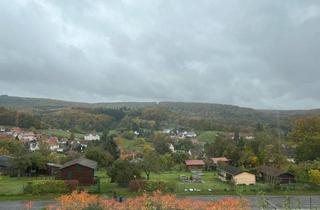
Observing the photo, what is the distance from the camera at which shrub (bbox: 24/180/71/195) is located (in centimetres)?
3469

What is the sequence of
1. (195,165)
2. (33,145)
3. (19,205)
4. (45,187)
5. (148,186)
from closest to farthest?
(19,205) → (45,187) → (148,186) → (195,165) → (33,145)

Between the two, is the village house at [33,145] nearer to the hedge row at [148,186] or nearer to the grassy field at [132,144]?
the grassy field at [132,144]

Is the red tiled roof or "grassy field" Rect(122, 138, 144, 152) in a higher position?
"grassy field" Rect(122, 138, 144, 152)

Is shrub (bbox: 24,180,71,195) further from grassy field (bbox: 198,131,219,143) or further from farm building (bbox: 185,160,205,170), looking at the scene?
grassy field (bbox: 198,131,219,143)

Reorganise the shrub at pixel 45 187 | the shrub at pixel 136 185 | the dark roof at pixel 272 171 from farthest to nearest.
Result: 1. the dark roof at pixel 272 171
2. the shrub at pixel 136 185
3. the shrub at pixel 45 187

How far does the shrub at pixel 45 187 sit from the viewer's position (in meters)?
34.7

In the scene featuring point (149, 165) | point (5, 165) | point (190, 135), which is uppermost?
point (190, 135)

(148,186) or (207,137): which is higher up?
(207,137)

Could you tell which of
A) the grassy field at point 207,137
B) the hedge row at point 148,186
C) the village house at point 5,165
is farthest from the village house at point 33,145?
the hedge row at point 148,186

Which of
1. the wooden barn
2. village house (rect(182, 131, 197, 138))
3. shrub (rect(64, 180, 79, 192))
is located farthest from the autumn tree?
village house (rect(182, 131, 197, 138))

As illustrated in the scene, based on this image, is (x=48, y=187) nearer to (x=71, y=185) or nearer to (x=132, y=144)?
(x=71, y=185)

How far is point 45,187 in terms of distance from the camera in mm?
35000

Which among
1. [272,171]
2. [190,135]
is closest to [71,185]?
[272,171]

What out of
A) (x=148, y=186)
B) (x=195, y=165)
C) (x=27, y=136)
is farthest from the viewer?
(x=27, y=136)
